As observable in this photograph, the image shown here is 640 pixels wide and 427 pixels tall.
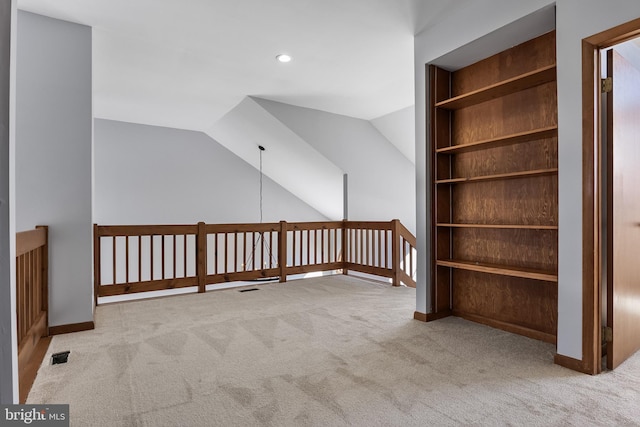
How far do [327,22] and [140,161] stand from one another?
441cm

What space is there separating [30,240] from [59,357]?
0.77 meters

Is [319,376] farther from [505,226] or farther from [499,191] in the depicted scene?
[499,191]

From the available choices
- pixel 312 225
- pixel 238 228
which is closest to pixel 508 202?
pixel 312 225

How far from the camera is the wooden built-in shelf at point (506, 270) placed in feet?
7.55

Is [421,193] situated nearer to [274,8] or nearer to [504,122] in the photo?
[504,122]

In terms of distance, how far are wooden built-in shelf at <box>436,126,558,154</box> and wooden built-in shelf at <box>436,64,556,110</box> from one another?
14.5 inches

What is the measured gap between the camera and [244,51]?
135 inches

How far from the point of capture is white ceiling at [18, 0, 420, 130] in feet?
8.85

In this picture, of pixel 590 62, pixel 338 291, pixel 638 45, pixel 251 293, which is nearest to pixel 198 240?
pixel 251 293

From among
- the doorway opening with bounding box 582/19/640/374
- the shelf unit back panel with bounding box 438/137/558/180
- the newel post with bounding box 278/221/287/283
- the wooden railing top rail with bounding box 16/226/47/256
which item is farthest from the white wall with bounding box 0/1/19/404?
the newel post with bounding box 278/221/287/283

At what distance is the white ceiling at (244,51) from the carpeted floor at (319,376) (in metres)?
2.50

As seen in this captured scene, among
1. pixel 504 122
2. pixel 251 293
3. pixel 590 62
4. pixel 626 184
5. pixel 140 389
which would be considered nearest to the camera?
pixel 140 389

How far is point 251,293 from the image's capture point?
411cm

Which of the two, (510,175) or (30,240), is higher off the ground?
(510,175)
